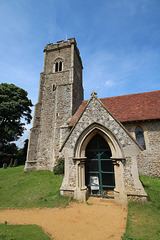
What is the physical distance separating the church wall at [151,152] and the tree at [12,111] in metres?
21.4

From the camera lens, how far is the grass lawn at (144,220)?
3.27 metres

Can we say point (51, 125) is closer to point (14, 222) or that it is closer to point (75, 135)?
point (75, 135)

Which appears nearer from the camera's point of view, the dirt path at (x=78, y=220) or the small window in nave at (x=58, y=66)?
the dirt path at (x=78, y=220)

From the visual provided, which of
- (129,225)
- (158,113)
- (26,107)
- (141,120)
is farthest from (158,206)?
(26,107)

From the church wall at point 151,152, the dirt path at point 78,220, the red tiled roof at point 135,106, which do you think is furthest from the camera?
the red tiled roof at point 135,106

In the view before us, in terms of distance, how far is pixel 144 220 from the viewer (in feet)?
13.3

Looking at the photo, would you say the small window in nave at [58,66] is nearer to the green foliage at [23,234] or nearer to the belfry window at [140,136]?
the belfry window at [140,136]

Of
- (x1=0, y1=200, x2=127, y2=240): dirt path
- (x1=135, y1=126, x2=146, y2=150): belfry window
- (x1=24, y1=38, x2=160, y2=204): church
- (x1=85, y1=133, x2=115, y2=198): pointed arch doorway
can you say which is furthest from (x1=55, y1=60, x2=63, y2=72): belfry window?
(x1=0, y1=200, x2=127, y2=240): dirt path

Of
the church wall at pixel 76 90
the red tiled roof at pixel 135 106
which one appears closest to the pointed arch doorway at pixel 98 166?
the red tiled roof at pixel 135 106

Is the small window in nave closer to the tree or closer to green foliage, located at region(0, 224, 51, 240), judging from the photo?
the tree

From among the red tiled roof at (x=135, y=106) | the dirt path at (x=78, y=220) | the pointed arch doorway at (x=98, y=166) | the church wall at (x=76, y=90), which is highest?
the church wall at (x=76, y=90)

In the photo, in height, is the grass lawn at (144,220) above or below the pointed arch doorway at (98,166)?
below

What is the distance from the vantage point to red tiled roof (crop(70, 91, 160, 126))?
10922 mm

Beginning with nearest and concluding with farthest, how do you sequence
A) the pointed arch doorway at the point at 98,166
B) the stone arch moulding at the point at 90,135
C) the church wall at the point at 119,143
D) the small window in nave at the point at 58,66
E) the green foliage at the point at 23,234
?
the green foliage at the point at 23,234 → the church wall at the point at 119,143 → the stone arch moulding at the point at 90,135 → the pointed arch doorway at the point at 98,166 → the small window in nave at the point at 58,66
